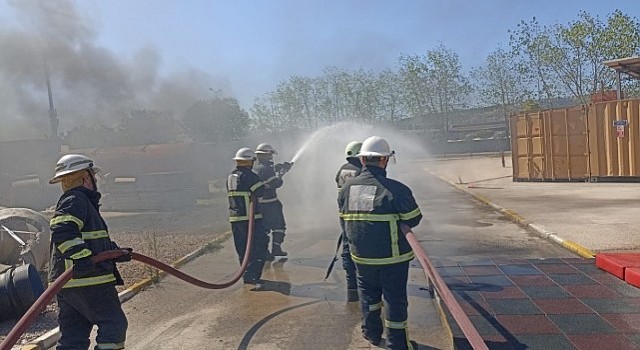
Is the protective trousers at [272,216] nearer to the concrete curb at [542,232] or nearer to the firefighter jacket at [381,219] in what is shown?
the firefighter jacket at [381,219]

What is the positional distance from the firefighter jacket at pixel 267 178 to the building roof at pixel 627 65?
37.4 feet

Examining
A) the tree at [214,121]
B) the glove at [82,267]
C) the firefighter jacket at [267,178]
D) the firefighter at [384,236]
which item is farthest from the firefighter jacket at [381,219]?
the tree at [214,121]

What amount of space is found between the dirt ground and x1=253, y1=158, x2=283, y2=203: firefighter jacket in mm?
1918

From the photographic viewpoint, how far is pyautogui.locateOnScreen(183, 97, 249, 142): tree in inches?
1320

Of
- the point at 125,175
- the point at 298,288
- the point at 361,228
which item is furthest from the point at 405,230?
the point at 125,175

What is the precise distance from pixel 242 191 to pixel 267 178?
36.9 inches

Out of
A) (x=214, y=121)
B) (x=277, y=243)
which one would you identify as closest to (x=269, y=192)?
(x=277, y=243)

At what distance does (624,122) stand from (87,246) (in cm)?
1560

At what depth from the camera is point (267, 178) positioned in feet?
26.6

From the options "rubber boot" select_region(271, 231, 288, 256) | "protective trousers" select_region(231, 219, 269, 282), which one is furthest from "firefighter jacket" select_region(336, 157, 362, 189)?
"rubber boot" select_region(271, 231, 288, 256)

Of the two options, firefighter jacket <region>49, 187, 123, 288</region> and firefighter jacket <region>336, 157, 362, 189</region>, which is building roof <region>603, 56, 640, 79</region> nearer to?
firefighter jacket <region>336, 157, 362, 189</region>

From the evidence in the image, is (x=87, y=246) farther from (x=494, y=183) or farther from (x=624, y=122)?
(x=494, y=183)

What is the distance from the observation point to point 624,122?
51.6ft

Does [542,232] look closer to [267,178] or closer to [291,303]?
[267,178]
